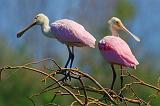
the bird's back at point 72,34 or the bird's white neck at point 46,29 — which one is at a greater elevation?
the bird's white neck at point 46,29

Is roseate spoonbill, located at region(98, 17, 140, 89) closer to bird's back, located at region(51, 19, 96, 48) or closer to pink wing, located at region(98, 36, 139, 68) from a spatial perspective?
pink wing, located at region(98, 36, 139, 68)

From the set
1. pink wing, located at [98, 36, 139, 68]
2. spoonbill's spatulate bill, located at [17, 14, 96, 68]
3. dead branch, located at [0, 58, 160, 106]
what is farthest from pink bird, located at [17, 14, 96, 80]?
dead branch, located at [0, 58, 160, 106]

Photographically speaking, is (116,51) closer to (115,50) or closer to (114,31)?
(115,50)

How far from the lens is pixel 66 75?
3795mm

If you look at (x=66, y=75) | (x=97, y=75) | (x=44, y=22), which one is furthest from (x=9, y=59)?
(x=66, y=75)

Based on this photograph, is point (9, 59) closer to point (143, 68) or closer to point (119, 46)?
point (143, 68)

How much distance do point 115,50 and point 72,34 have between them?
26 cm

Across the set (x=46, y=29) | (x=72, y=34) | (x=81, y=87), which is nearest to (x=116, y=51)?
(x=72, y=34)

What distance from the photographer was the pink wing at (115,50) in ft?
13.9

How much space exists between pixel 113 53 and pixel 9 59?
7299mm

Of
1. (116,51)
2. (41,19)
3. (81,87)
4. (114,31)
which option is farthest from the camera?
(41,19)

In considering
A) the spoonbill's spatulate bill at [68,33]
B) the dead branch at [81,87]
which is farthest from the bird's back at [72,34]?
the dead branch at [81,87]

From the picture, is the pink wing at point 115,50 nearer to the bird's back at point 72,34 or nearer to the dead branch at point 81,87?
the bird's back at point 72,34

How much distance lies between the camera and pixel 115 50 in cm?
436
